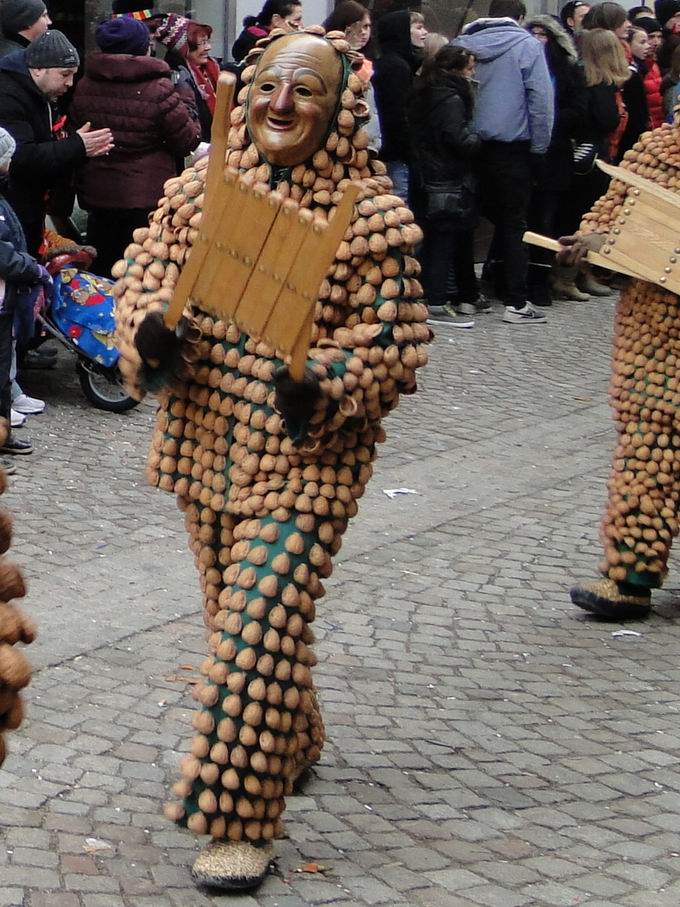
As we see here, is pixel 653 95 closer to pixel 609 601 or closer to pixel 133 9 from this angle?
pixel 133 9

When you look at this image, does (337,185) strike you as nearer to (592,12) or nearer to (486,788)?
(486,788)

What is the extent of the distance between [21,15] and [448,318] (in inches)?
162

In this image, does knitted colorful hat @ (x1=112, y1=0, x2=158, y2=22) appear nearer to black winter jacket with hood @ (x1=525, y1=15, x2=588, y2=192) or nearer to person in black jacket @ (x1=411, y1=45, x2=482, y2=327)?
person in black jacket @ (x1=411, y1=45, x2=482, y2=327)

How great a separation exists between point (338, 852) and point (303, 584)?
0.77m

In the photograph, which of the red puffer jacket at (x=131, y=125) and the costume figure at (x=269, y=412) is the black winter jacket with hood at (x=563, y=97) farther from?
the costume figure at (x=269, y=412)

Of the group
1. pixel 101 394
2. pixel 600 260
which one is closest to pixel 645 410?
pixel 600 260

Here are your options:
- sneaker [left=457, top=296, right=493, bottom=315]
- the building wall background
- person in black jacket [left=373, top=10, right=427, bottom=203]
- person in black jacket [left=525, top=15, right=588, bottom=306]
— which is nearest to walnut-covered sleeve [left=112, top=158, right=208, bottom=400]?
person in black jacket [left=373, top=10, right=427, bottom=203]

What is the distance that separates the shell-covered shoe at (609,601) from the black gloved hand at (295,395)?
276 cm

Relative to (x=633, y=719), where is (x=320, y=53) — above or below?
above

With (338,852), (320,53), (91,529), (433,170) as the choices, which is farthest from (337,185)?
(433,170)

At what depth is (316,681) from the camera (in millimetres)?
5422

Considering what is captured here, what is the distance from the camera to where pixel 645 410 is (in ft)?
19.9

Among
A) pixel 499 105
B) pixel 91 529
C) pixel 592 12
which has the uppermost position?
pixel 592 12

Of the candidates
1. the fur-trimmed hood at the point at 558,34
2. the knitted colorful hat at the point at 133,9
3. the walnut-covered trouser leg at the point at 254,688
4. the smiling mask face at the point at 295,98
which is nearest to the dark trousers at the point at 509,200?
the fur-trimmed hood at the point at 558,34
